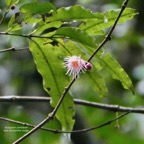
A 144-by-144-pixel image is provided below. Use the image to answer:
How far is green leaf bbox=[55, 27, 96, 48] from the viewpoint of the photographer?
2.95ft

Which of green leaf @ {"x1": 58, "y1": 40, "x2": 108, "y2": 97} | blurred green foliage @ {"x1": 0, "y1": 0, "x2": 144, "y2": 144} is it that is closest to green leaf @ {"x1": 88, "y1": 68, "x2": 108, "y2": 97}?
green leaf @ {"x1": 58, "y1": 40, "x2": 108, "y2": 97}

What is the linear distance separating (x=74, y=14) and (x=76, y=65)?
0.10 m

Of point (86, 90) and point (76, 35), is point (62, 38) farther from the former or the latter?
point (86, 90)

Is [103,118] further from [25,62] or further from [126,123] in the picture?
[25,62]

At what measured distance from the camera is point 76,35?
0.91 meters

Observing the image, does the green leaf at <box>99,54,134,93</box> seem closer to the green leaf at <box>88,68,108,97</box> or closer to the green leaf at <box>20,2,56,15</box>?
the green leaf at <box>88,68,108,97</box>

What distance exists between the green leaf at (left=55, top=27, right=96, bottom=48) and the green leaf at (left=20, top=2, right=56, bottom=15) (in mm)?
45

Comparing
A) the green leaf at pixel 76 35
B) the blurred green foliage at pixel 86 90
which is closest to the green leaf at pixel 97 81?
the green leaf at pixel 76 35

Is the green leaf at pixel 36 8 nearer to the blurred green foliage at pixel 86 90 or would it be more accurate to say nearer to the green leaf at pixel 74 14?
the green leaf at pixel 74 14

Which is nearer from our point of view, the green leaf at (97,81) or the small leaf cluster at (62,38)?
the small leaf cluster at (62,38)

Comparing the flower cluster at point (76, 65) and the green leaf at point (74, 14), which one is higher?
the green leaf at point (74, 14)

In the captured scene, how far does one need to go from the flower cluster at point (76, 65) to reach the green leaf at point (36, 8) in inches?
4.2

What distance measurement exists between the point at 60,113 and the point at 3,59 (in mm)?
1103

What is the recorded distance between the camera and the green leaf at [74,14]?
89 centimetres
